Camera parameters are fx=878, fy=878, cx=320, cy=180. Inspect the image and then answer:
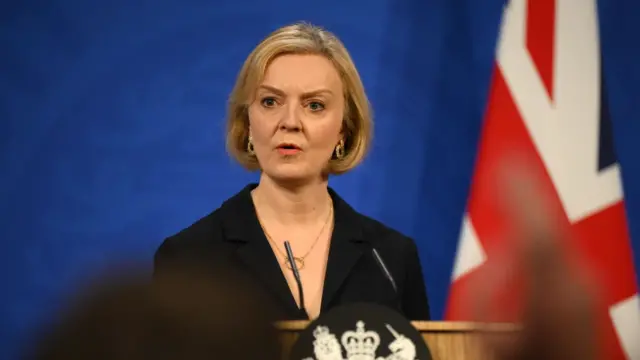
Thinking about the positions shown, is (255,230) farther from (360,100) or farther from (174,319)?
(174,319)

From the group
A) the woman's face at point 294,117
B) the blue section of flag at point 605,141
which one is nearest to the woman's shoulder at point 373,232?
the woman's face at point 294,117

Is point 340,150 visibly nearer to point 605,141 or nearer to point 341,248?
point 341,248

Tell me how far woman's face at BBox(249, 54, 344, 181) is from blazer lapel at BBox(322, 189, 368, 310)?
4.7 inches

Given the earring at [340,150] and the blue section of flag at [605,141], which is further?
the blue section of flag at [605,141]

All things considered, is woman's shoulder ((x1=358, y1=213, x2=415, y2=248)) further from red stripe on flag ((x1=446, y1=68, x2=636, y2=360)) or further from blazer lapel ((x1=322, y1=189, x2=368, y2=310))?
red stripe on flag ((x1=446, y1=68, x2=636, y2=360))

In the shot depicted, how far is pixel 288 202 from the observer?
1.64 m

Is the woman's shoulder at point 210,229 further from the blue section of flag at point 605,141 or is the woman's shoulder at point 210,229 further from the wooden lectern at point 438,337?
the blue section of flag at point 605,141

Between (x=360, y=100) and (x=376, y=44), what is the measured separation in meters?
1.04

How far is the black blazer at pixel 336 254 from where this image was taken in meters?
1.52

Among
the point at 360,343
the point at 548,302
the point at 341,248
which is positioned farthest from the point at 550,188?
the point at 548,302

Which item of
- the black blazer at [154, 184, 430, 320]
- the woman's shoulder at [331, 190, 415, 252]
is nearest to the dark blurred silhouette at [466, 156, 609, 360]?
the black blazer at [154, 184, 430, 320]

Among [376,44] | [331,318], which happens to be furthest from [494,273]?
[376,44]

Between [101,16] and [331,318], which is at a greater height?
[101,16]

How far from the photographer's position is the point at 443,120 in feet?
9.00
